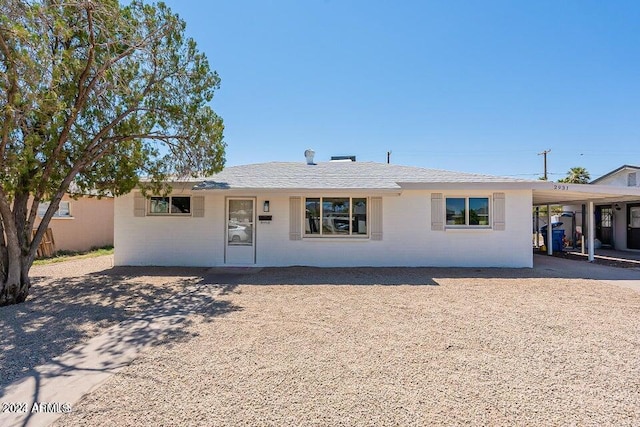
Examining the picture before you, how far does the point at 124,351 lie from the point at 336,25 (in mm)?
10321

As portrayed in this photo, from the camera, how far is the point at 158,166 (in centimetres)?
955

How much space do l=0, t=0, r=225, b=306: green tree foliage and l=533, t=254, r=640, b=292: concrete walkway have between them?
10.7 meters

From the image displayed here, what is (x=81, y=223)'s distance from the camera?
49.6 feet

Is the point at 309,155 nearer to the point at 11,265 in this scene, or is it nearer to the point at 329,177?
the point at 329,177

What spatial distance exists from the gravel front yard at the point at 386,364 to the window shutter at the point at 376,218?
12.4 feet

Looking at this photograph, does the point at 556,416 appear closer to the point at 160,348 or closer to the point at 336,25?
the point at 160,348

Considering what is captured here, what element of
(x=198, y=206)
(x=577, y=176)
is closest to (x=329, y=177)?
(x=198, y=206)

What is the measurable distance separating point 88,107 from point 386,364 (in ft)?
28.7

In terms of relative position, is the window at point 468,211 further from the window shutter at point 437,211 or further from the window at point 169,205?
the window at point 169,205

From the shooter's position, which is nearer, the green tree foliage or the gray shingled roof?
the green tree foliage

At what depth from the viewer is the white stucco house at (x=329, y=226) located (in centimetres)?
1060

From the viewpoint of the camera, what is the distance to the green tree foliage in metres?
5.68

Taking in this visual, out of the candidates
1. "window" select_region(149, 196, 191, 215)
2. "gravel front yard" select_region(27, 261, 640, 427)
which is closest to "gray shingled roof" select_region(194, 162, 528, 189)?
"window" select_region(149, 196, 191, 215)

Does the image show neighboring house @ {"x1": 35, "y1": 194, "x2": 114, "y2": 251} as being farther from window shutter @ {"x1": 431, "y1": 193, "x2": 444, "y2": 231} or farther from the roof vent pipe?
window shutter @ {"x1": 431, "y1": 193, "x2": 444, "y2": 231}
